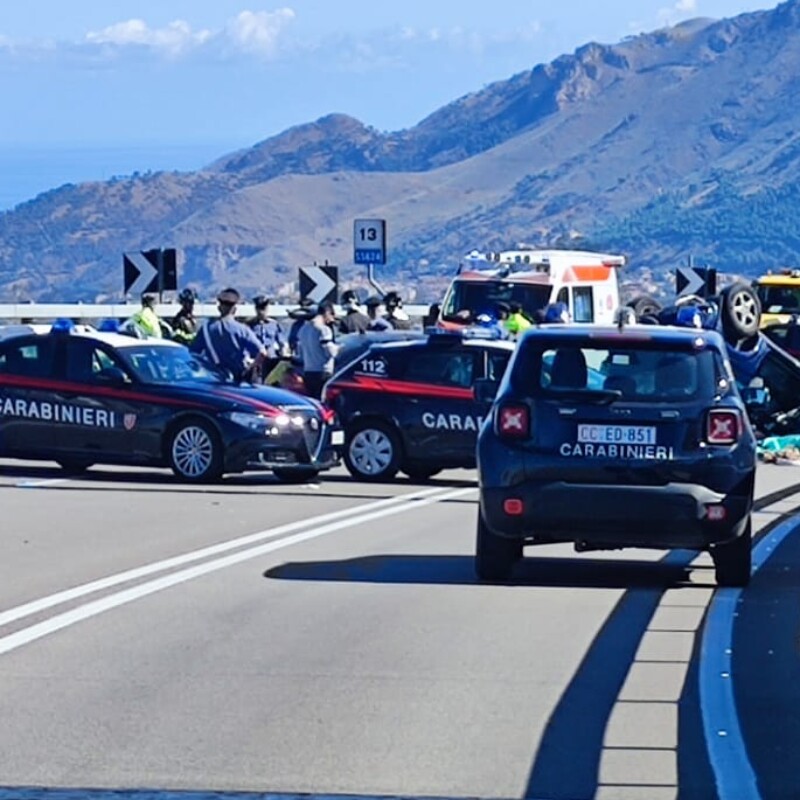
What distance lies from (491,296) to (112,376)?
12475 millimetres

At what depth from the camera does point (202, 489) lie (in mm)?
21438

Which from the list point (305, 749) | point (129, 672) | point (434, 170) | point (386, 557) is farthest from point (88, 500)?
point (434, 170)

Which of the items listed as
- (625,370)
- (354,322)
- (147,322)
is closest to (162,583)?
(625,370)

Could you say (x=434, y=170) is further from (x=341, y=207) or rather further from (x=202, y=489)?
(x=202, y=489)

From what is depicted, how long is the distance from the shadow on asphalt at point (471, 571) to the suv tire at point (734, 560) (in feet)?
1.11

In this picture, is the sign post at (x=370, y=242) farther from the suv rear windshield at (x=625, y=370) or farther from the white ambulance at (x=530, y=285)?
the suv rear windshield at (x=625, y=370)

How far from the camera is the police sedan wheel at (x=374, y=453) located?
22891 mm

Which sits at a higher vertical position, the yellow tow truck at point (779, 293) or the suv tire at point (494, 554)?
the yellow tow truck at point (779, 293)

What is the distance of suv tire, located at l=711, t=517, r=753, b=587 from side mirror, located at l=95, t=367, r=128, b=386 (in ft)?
29.9

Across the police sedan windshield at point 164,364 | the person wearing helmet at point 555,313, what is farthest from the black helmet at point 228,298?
the person wearing helmet at point 555,313

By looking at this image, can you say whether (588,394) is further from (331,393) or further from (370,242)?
(370,242)

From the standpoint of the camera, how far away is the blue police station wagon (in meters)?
13.9

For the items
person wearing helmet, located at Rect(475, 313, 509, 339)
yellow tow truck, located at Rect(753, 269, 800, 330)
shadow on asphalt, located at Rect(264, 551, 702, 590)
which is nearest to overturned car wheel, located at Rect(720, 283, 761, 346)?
person wearing helmet, located at Rect(475, 313, 509, 339)

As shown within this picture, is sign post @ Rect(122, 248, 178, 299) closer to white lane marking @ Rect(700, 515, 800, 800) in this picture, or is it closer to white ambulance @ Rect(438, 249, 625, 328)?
white ambulance @ Rect(438, 249, 625, 328)
